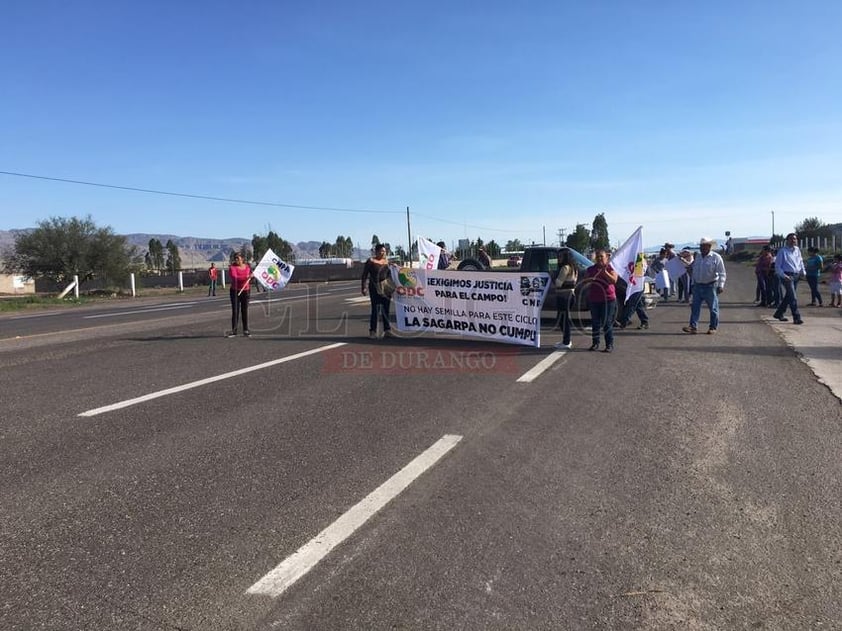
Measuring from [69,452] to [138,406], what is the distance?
168cm

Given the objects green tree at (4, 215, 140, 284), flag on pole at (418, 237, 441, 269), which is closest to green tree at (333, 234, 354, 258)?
green tree at (4, 215, 140, 284)

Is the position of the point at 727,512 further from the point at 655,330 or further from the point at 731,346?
the point at 655,330

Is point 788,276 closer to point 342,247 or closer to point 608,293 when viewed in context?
point 608,293

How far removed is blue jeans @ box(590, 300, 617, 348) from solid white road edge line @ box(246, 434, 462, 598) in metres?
5.95

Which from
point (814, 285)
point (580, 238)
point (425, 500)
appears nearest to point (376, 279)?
point (425, 500)

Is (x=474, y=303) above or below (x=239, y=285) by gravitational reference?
below

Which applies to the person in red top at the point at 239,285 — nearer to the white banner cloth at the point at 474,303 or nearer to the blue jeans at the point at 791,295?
the white banner cloth at the point at 474,303

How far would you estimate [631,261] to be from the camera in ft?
39.1

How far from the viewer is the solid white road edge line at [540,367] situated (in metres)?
8.59

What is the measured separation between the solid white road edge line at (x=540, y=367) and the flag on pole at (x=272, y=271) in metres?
7.48

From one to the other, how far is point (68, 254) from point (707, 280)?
51.4m

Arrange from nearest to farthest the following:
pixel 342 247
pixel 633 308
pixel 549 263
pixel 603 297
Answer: pixel 603 297 → pixel 633 308 → pixel 549 263 → pixel 342 247


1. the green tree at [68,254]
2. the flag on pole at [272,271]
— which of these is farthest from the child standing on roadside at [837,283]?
the green tree at [68,254]

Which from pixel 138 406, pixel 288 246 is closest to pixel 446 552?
pixel 138 406
